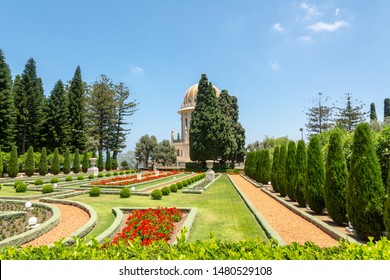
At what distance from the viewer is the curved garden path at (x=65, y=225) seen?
287 inches

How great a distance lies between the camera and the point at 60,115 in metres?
41.7

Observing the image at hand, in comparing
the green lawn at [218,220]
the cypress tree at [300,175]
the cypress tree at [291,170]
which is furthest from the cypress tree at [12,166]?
the cypress tree at [300,175]

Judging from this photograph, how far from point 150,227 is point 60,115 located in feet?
131

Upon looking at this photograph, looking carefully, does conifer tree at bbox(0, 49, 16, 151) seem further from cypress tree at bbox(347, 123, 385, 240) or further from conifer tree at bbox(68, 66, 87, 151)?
cypress tree at bbox(347, 123, 385, 240)

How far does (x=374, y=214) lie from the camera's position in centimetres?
695

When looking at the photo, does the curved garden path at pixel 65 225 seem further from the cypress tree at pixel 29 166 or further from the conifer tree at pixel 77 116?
the conifer tree at pixel 77 116

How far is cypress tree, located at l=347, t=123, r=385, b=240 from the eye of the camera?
6.96 m

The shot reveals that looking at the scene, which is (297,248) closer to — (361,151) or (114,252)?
(114,252)

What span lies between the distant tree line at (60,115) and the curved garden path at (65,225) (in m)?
29.8

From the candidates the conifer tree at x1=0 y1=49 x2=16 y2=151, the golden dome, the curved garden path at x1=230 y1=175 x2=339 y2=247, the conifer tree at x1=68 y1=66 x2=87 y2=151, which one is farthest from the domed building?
the curved garden path at x1=230 y1=175 x2=339 y2=247

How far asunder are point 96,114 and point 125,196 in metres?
37.2

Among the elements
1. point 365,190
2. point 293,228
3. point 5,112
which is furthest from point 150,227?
point 5,112

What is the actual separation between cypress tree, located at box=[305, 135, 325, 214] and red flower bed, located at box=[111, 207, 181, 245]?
17.4ft

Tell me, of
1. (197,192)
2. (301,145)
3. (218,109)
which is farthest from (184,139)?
(301,145)
